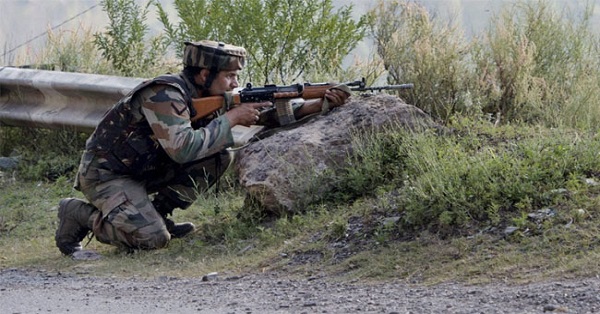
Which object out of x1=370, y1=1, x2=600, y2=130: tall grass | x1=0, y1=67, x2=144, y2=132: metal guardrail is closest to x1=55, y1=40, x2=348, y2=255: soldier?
x1=370, y1=1, x2=600, y2=130: tall grass

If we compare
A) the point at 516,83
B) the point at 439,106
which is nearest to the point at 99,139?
the point at 439,106

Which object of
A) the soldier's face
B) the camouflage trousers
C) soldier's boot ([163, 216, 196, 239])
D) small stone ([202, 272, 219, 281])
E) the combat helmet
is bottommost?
small stone ([202, 272, 219, 281])

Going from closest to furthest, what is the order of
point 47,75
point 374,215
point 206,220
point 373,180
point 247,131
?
point 374,215
point 373,180
point 206,220
point 247,131
point 47,75

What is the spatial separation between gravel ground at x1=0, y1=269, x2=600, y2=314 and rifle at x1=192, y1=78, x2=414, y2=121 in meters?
1.49

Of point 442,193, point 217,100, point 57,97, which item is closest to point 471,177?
point 442,193

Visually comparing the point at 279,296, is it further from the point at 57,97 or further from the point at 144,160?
the point at 57,97

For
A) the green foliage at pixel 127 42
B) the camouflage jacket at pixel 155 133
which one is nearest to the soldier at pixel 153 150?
the camouflage jacket at pixel 155 133

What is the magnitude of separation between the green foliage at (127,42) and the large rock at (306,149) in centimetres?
389

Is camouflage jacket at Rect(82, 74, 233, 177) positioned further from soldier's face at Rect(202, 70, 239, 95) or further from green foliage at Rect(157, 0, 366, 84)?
green foliage at Rect(157, 0, 366, 84)

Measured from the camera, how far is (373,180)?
290 inches

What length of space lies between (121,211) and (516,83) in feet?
12.1

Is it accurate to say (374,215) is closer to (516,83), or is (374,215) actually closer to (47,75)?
(516,83)

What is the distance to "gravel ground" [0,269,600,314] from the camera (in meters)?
4.93

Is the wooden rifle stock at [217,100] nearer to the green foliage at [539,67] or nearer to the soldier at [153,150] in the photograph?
the soldier at [153,150]
